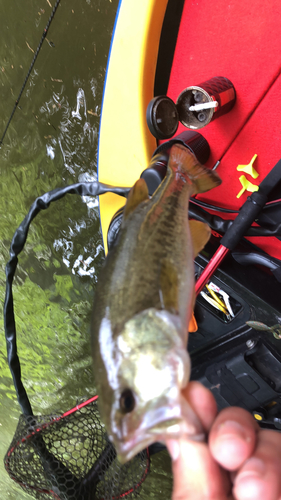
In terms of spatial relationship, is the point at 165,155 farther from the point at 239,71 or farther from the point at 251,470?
Result: the point at 251,470

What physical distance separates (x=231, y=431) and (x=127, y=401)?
21cm

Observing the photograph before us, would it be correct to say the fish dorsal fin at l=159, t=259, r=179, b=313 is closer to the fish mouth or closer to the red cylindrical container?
the fish mouth

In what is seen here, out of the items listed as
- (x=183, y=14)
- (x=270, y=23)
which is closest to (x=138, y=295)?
(x=270, y=23)

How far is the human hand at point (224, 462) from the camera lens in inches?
18.4

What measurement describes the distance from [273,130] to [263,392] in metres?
0.98

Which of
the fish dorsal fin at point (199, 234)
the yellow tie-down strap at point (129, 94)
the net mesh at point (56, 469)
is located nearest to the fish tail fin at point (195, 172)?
the fish dorsal fin at point (199, 234)

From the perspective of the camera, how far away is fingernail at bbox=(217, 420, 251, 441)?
19.0 inches

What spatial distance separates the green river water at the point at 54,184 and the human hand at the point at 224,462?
1701mm

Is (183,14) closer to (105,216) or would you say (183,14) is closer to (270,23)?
(270,23)

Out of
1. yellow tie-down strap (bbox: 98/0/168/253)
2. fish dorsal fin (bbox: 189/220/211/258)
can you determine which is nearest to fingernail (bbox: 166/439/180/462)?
fish dorsal fin (bbox: 189/220/211/258)

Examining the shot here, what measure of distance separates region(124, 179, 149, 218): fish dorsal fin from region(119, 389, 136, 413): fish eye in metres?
0.33

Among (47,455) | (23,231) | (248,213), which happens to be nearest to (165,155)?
(248,213)

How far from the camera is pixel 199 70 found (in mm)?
1166

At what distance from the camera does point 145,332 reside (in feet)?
1.36
